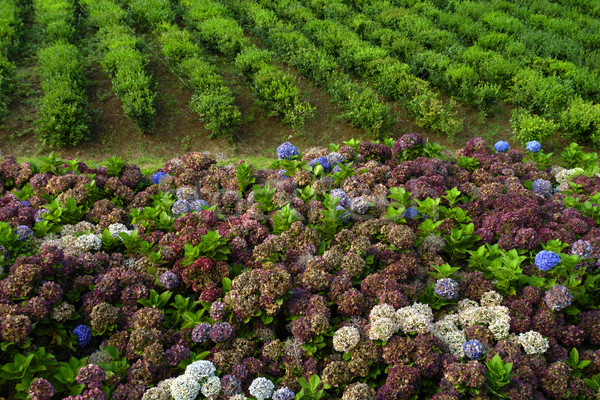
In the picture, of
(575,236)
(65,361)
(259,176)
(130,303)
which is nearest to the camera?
(65,361)

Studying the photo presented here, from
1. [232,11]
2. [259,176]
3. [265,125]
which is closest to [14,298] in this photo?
[259,176]

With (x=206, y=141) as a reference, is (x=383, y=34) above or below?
above

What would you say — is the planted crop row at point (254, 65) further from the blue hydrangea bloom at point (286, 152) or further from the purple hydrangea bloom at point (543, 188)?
the purple hydrangea bloom at point (543, 188)

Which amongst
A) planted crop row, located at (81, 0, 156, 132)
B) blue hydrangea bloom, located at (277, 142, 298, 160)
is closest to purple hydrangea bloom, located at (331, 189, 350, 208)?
blue hydrangea bloom, located at (277, 142, 298, 160)

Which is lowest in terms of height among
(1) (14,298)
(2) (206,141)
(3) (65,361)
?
(2) (206,141)

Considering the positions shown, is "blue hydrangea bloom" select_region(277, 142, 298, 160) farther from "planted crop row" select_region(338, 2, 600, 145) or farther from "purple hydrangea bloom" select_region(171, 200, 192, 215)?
"planted crop row" select_region(338, 2, 600, 145)

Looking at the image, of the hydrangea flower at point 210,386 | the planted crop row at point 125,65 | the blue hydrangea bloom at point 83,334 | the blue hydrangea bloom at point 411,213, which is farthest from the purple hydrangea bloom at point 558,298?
the planted crop row at point 125,65

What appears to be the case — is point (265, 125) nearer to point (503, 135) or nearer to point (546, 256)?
point (503, 135)
